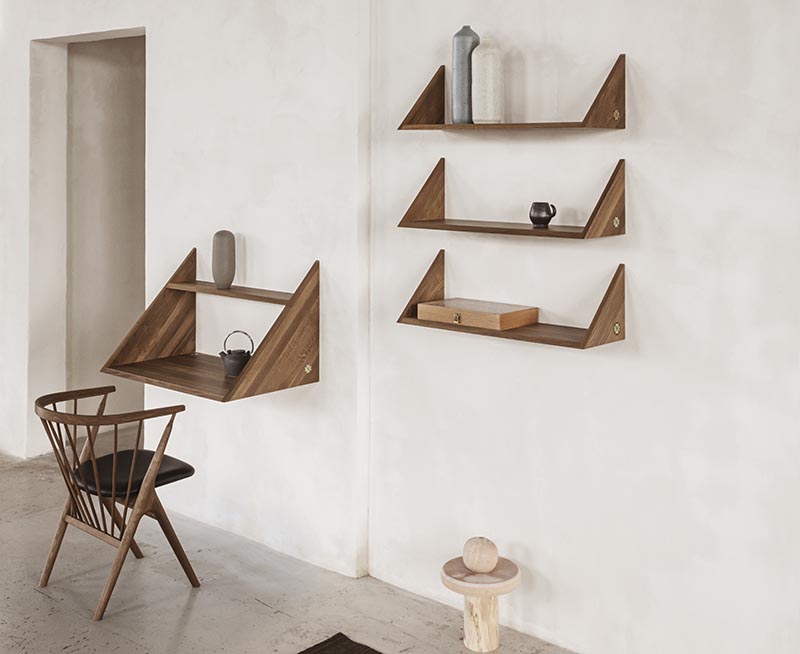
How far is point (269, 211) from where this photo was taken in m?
4.00

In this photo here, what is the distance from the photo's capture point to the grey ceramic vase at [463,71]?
3.17 meters

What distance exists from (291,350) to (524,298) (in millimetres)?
972

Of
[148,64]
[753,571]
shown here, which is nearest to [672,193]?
[753,571]

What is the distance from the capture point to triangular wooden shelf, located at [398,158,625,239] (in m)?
2.90

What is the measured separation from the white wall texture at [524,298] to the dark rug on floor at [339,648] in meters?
0.47

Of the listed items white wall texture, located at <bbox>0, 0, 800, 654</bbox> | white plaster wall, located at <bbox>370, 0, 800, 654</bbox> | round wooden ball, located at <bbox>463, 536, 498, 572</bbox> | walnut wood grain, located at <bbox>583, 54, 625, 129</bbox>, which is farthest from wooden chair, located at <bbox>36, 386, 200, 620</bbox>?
walnut wood grain, located at <bbox>583, 54, 625, 129</bbox>

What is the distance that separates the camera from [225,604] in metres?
3.60

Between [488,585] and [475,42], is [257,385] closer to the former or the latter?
[488,585]

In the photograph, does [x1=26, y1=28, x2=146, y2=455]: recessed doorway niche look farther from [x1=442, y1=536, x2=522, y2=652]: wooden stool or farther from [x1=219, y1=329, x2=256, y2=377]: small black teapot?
[x1=442, y1=536, x2=522, y2=652]: wooden stool

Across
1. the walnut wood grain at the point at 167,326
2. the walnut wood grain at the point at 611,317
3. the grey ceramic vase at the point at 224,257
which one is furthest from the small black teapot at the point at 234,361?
the walnut wood grain at the point at 611,317

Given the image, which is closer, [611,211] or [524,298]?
[611,211]

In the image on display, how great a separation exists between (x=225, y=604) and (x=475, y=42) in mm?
2164

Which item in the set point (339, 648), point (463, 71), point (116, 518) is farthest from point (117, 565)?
point (463, 71)

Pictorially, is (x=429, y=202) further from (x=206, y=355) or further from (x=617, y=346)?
(x=206, y=355)
